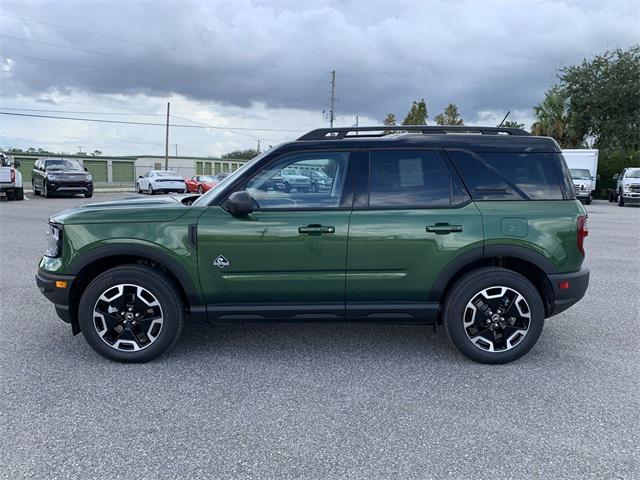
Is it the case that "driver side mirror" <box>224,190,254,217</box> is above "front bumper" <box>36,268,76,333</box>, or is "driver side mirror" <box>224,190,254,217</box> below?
above

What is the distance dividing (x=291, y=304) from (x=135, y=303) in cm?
122

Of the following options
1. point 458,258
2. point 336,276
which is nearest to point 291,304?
point 336,276

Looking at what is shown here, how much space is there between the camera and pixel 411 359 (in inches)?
163

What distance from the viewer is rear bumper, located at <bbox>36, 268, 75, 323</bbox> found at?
388 cm

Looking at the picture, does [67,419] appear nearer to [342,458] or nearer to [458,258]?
[342,458]

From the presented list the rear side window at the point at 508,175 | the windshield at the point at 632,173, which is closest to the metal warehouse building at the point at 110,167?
the windshield at the point at 632,173

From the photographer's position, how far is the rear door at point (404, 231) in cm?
387

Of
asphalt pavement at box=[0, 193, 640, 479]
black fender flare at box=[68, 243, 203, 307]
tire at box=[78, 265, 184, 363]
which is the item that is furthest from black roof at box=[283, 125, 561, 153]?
asphalt pavement at box=[0, 193, 640, 479]

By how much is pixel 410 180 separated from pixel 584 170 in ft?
79.5

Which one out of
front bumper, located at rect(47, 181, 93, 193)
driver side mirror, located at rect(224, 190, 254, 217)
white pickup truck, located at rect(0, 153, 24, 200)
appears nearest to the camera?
driver side mirror, located at rect(224, 190, 254, 217)

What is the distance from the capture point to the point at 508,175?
4.02m

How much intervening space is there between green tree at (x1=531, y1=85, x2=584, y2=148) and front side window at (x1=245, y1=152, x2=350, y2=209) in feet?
120

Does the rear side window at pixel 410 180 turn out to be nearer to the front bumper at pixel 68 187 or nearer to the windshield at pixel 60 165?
the front bumper at pixel 68 187

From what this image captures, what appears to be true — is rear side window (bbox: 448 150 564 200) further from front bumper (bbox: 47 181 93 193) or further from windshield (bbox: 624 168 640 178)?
windshield (bbox: 624 168 640 178)
